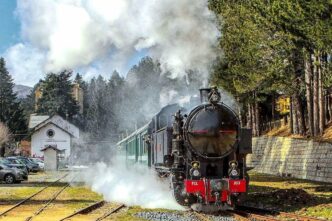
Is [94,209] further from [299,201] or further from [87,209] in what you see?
[299,201]

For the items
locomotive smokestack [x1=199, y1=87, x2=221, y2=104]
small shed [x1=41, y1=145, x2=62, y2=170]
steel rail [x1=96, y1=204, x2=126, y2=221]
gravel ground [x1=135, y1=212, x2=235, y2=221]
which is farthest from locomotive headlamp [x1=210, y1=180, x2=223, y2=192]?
small shed [x1=41, y1=145, x2=62, y2=170]

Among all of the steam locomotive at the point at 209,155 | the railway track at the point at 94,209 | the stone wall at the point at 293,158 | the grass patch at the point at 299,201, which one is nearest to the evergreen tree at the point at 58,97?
the stone wall at the point at 293,158

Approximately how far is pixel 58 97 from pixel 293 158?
279 ft

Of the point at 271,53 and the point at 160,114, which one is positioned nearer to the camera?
the point at 160,114

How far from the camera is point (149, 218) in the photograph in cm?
1516

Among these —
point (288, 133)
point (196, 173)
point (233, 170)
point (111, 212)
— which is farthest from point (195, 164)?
point (288, 133)

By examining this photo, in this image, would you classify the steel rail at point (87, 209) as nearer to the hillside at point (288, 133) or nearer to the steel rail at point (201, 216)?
the steel rail at point (201, 216)

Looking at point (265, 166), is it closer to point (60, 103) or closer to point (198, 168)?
point (198, 168)

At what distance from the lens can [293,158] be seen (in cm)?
3359

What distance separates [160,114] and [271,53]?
10.2 meters

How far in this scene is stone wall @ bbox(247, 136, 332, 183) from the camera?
28.2 m

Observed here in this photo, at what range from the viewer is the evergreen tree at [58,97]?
113 metres

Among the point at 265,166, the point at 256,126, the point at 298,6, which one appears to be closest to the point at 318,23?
the point at 298,6

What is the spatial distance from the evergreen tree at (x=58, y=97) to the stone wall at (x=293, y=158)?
241 feet
